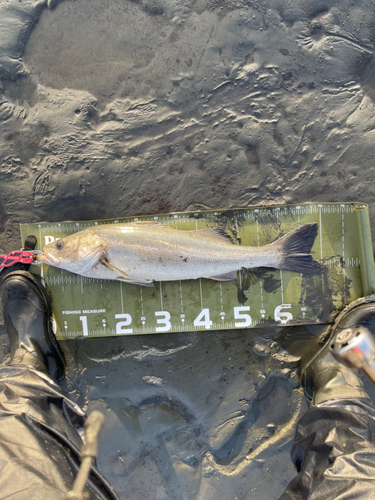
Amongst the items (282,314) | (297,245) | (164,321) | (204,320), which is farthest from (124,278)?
(297,245)

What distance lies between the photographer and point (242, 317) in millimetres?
3861

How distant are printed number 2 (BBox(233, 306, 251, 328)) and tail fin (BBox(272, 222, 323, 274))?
2.31 feet

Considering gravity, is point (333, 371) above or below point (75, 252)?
below

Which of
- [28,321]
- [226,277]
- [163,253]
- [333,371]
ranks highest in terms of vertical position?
[163,253]

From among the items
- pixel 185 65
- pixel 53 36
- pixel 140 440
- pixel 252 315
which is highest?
pixel 53 36

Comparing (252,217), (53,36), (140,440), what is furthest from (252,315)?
(53,36)

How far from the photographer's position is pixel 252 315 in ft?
12.7

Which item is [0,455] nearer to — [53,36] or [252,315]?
[252,315]

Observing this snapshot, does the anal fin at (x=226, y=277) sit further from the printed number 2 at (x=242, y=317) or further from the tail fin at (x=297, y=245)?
the tail fin at (x=297, y=245)

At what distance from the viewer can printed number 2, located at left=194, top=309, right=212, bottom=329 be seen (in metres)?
3.86

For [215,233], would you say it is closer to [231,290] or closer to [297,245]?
[231,290]

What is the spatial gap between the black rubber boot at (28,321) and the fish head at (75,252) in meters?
0.40

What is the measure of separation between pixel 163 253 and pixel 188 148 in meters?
1.40

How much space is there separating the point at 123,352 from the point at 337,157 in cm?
364
